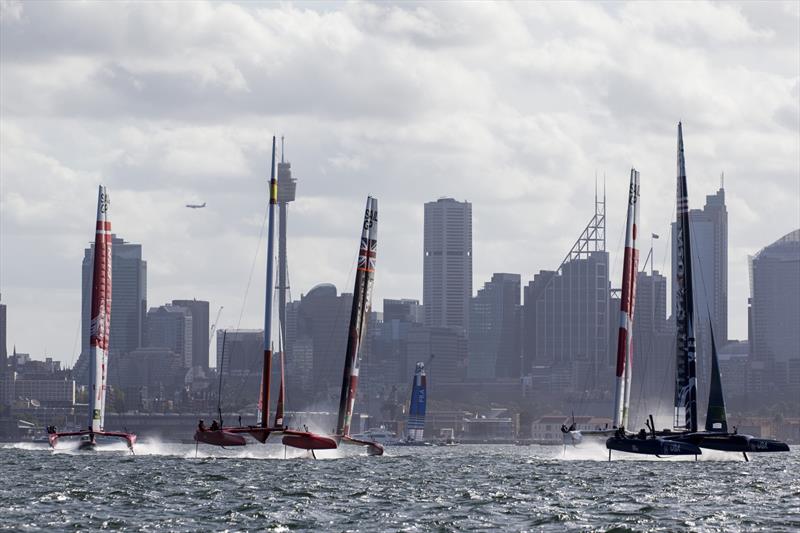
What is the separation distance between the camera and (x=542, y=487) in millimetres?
75375

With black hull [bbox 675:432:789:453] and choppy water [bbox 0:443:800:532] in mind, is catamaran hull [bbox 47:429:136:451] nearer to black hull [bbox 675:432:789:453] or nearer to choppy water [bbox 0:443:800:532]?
choppy water [bbox 0:443:800:532]

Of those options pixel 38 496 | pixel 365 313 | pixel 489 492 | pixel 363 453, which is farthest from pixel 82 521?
pixel 363 453

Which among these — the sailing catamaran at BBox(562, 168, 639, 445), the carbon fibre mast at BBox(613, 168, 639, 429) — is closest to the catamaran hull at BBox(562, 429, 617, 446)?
the sailing catamaran at BBox(562, 168, 639, 445)

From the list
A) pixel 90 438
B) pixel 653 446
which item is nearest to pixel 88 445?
pixel 90 438

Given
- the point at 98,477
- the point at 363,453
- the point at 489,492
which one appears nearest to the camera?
the point at 489,492

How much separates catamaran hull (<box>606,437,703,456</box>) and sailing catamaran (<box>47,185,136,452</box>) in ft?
99.2

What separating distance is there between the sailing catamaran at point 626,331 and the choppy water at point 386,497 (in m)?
8.17

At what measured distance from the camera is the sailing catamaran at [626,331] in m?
108

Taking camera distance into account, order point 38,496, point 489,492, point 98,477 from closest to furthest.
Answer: point 38,496 → point 489,492 → point 98,477

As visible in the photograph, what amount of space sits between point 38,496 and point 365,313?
147ft

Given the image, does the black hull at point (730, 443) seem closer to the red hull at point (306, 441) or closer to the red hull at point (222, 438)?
the red hull at point (306, 441)

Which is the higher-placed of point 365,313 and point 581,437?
point 365,313

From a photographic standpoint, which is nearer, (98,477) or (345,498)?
(345,498)

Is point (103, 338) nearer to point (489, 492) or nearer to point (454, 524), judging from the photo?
point (489, 492)
